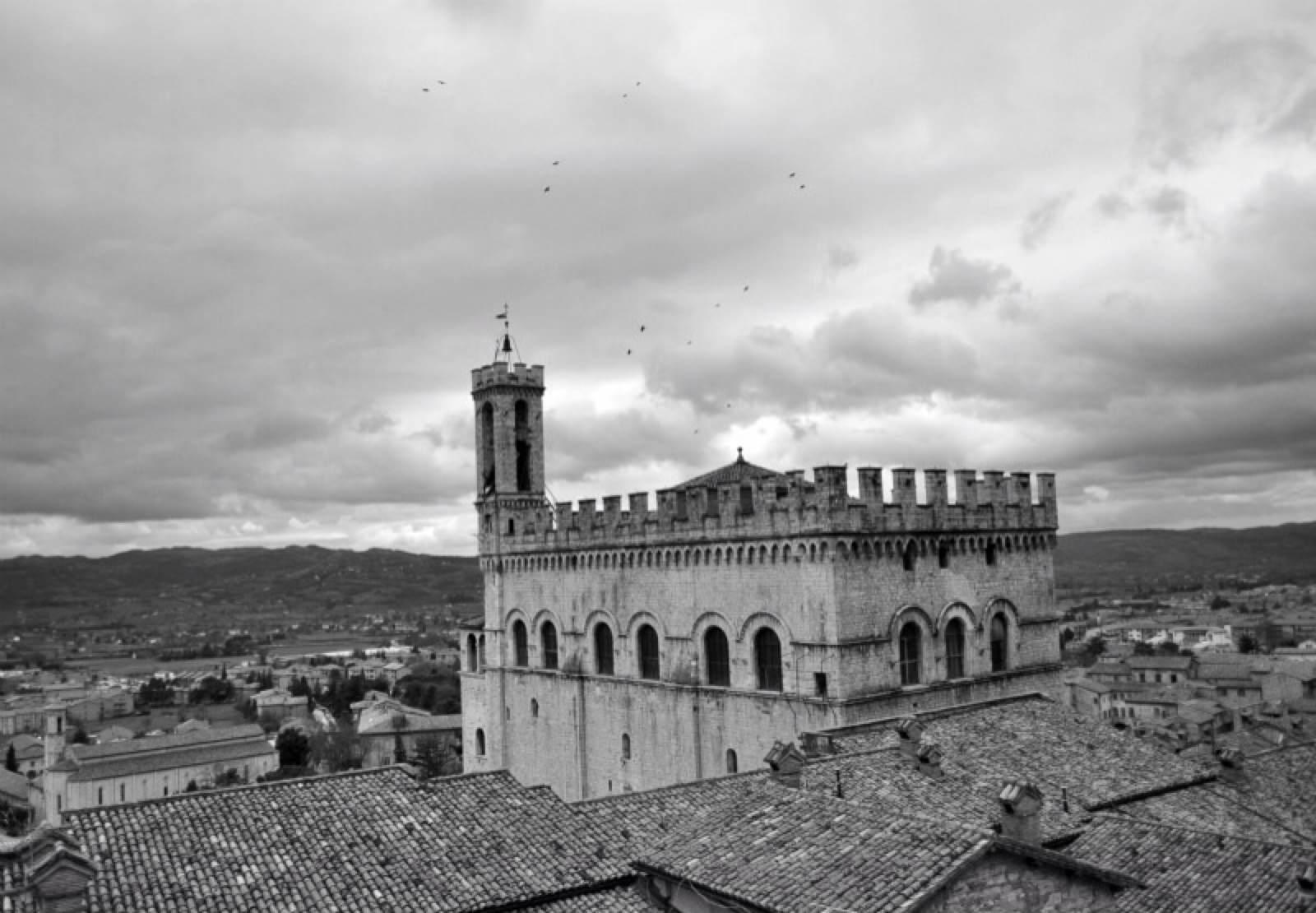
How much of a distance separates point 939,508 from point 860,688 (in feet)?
18.6

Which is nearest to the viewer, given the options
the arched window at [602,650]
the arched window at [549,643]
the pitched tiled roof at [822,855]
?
the pitched tiled roof at [822,855]

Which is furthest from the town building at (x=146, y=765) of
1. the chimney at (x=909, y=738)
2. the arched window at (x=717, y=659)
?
the chimney at (x=909, y=738)

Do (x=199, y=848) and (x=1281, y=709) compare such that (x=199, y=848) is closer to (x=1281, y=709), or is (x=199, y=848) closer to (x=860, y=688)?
(x=860, y=688)

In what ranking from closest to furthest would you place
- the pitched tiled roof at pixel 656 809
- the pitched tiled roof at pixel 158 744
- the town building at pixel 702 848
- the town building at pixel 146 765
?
1. the town building at pixel 702 848
2. the pitched tiled roof at pixel 656 809
3. the town building at pixel 146 765
4. the pitched tiled roof at pixel 158 744

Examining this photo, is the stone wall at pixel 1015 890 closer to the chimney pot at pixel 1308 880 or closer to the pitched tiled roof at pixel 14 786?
the chimney pot at pixel 1308 880

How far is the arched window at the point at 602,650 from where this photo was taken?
115 ft

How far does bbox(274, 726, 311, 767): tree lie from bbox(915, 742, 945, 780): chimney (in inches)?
3029

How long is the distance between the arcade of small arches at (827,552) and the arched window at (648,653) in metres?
2.08

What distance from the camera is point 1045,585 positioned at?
3291cm

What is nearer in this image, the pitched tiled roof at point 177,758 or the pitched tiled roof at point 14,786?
the pitched tiled roof at point 177,758

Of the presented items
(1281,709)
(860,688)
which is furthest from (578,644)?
(1281,709)

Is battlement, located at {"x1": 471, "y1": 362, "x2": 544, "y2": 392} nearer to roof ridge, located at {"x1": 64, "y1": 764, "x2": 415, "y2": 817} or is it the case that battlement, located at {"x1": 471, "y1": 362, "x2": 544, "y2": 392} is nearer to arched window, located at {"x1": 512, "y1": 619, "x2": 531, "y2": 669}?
arched window, located at {"x1": 512, "y1": 619, "x2": 531, "y2": 669}

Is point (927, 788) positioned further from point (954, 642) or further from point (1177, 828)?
point (954, 642)

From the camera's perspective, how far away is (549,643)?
3812cm
